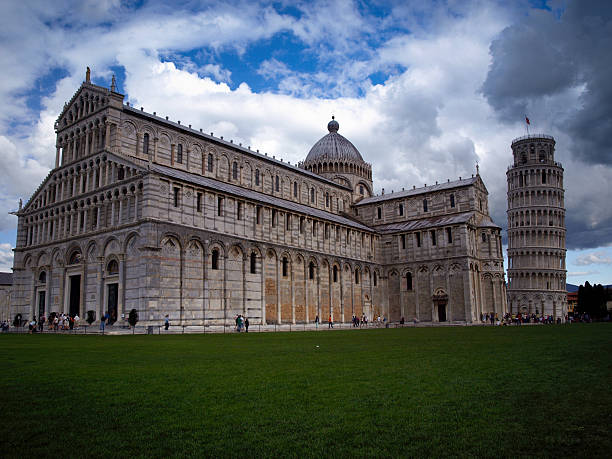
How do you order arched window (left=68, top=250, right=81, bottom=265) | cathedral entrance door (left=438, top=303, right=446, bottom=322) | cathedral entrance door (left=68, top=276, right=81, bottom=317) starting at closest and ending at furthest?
cathedral entrance door (left=68, top=276, right=81, bottom=317) < arched window (left=68, top=250, right=81, bottom=265) < cathedral entrance door (left=438, top=303, right=446, bottom=322)

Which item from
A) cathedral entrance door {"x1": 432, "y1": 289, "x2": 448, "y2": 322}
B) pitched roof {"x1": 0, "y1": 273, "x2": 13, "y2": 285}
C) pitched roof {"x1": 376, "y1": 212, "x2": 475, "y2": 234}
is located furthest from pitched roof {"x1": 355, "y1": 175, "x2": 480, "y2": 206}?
pitched roof {"x1": 0, "y1": 273, "x2": 13, "y2": 285}

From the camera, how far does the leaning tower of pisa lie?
90000mm

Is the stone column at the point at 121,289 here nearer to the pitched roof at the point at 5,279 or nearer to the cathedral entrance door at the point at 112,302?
the cathedral entrance door at the point at 112,302

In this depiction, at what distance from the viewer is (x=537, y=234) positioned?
300 feet

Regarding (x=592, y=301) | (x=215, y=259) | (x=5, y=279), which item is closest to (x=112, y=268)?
(x=215, y=259)

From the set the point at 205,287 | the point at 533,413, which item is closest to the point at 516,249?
the point at 205,287

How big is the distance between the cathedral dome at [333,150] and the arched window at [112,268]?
139 ft

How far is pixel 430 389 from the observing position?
9773 mm

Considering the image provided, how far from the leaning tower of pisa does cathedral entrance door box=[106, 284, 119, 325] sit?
73222 mm

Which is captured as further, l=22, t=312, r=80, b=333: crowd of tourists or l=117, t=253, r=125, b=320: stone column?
l=117, t=253, r=125, b=320: stone column

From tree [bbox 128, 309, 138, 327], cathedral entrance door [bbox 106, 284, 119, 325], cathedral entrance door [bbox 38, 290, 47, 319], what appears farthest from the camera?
cathedral entrance door [bbox 38, 290, 47, 319]

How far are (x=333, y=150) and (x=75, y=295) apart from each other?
4542cm

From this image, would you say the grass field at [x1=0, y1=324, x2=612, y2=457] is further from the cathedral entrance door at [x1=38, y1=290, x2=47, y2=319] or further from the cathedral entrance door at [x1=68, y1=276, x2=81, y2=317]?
the cathedral entrance door at [x1=38, y1=290, x2=47, y2=319]

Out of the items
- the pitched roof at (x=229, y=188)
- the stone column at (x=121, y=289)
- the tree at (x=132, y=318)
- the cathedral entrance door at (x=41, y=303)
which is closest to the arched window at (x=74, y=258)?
the cathedral entrance door at (x=41, y=303)
